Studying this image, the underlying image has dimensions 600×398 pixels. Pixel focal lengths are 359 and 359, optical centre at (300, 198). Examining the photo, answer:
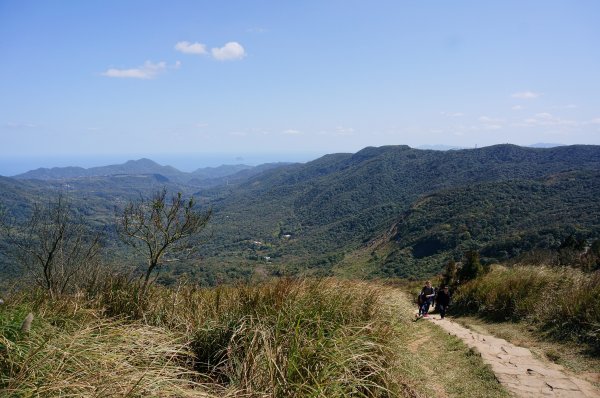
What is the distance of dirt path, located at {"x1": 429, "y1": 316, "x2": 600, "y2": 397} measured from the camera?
454 centimetres

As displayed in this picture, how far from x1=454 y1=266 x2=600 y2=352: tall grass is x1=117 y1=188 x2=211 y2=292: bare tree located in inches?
367

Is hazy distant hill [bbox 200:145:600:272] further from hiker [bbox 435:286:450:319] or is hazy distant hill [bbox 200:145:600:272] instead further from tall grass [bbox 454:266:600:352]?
tall grass [bbox 454:266:600:352]

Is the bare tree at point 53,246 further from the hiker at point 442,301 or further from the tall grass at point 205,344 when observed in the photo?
the hiker at point 442,301

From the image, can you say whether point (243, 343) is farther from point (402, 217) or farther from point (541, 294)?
point (402, 217)

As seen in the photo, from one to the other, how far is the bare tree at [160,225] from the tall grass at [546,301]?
9316 millimetres

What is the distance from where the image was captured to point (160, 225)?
468 inches

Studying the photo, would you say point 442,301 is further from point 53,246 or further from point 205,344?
point 53,246

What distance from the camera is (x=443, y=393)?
454 centimetres

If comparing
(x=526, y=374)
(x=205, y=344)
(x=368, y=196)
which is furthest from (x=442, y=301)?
(x=368, y=196)

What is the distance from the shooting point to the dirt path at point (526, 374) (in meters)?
4.54

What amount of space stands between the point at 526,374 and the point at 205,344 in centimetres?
448

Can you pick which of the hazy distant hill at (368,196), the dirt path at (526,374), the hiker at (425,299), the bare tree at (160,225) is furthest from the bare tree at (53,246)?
the hazy distant hill at (368,196)

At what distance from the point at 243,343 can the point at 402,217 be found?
312 ft

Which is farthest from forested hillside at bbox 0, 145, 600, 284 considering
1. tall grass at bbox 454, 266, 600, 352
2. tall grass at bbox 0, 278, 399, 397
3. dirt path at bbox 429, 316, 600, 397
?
tall grass at bbox 454, 266, 600, 352
